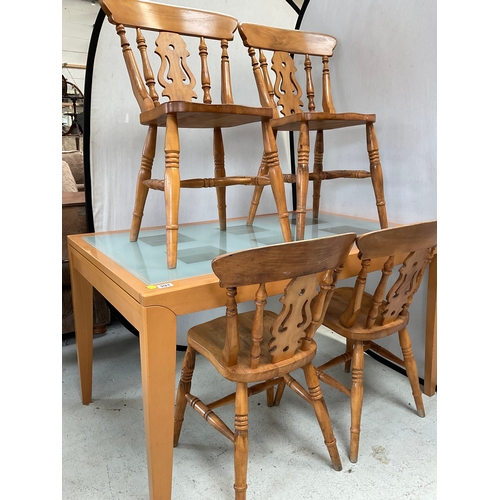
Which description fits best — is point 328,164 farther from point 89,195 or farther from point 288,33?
point 89,195

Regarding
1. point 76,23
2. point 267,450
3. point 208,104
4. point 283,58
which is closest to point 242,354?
point 267,450

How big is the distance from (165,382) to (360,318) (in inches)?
26.9

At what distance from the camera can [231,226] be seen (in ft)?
5.84

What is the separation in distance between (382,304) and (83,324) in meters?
1.01

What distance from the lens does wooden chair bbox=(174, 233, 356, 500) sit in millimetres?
896

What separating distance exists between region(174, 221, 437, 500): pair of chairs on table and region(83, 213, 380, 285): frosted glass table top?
203 mm

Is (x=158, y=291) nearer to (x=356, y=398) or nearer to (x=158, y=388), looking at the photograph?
(x=158, y=388)

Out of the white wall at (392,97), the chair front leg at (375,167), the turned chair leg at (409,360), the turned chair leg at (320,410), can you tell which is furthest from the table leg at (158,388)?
the white wall at (392,97)

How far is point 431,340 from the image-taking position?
162cm

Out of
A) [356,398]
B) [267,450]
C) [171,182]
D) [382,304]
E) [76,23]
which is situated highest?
[76,23]

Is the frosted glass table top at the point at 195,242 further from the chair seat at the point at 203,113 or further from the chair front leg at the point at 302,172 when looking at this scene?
the chair seat at the point at 203,113

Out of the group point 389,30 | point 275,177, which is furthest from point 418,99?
point 275,177

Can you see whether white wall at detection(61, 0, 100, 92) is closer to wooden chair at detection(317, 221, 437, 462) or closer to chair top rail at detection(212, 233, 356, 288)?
wooden chair at detection(317, 221, 437, 462)

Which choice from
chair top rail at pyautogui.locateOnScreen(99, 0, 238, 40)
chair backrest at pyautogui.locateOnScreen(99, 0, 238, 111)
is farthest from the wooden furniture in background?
chair top rail at pyautogui.locateOnScreen(99, 0, 238, 40)
